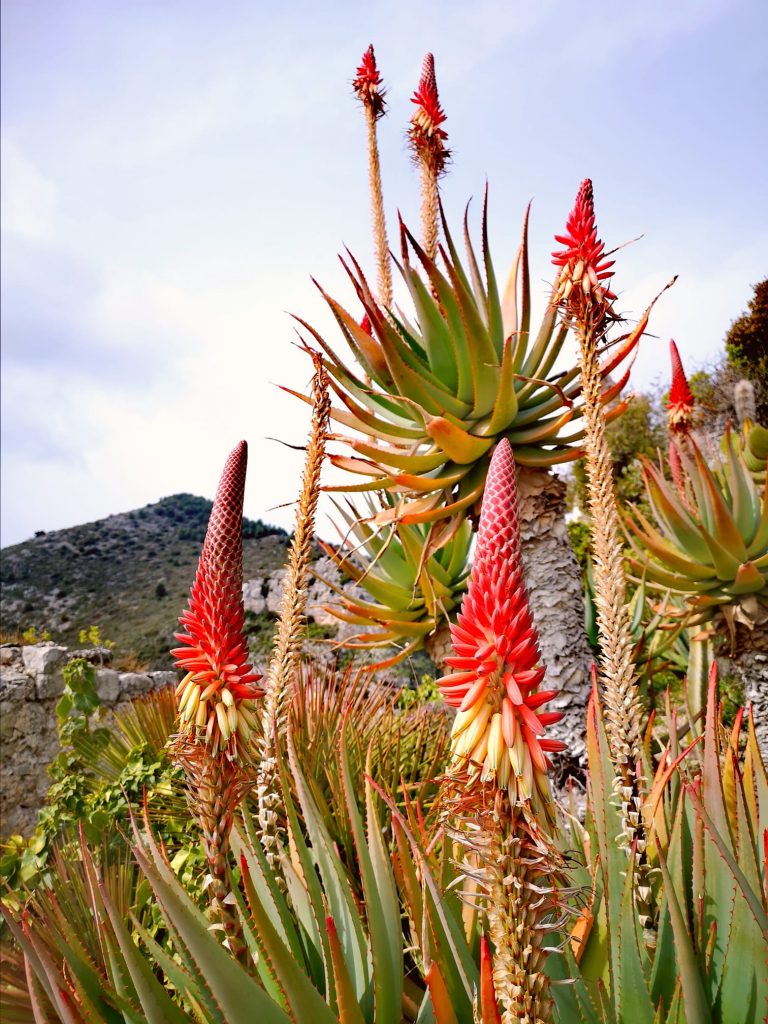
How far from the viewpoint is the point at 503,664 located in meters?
1.05

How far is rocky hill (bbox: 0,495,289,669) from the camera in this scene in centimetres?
2019

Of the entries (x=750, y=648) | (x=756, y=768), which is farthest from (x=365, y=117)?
(x=756, y=768)

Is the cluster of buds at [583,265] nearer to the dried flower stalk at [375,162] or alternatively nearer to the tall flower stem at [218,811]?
the tall flower stem at [218,811]

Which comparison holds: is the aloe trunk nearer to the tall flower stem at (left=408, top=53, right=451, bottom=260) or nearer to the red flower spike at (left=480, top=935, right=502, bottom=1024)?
the red flower spike at (left=480, top=935, right=502, bottom=1024)

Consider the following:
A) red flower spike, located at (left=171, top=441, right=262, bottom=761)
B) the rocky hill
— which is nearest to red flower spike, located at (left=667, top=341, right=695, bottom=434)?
red flower spike, located at (left=171, top=441, right=262, bottom=761)

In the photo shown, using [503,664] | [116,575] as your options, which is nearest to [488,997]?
[503,664]

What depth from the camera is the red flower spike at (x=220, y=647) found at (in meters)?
1.56

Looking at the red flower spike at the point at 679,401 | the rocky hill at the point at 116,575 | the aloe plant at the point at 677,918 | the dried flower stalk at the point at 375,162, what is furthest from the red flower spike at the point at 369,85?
the rocky hill at the point at 116,575

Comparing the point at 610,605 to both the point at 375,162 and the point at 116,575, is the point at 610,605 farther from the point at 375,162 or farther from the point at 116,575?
the point at 116,575

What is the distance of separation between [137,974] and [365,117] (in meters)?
7.33

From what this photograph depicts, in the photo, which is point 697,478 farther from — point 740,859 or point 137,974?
point 137,974

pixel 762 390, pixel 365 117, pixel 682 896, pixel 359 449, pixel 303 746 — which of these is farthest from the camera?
pixel 762 390

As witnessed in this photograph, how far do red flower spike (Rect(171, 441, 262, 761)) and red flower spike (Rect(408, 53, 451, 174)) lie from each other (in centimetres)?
495

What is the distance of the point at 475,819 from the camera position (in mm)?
1047
